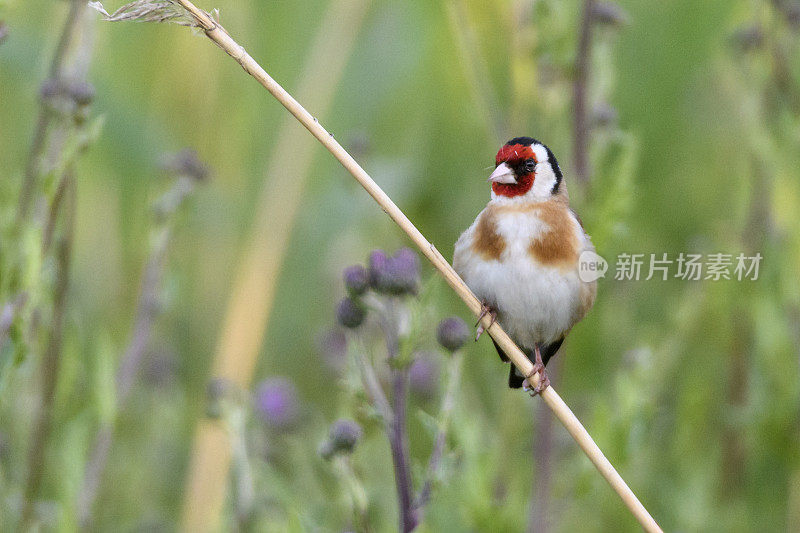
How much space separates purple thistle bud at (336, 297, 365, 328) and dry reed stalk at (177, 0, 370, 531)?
661mm

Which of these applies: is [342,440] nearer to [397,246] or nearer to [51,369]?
[51,369]

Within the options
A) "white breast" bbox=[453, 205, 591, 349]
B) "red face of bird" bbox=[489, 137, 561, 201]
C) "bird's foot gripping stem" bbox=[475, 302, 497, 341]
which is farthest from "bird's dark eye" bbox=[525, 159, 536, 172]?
"bird's foot gripping stem" bbox=[475, 302, 497, 341]

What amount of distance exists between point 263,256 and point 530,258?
3.17ft

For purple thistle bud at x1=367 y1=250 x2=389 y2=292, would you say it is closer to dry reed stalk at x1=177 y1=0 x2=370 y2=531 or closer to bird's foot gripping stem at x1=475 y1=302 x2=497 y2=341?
bird's foot gripping stem at x1=475 y1=302 x2=497 y2=341

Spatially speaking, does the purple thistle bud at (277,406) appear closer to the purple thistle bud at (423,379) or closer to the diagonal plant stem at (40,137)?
the purple thistle bud at (423,379)

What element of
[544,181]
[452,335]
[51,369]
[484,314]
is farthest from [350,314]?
[51,369]

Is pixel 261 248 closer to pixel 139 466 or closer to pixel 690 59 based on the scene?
pixel 139 466

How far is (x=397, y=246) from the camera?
3.04 m

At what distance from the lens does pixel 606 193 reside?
1973mm

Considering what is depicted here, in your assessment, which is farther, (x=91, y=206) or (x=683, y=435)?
(x=91, y=206)

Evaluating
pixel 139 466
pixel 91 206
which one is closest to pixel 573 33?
pixel 139 466

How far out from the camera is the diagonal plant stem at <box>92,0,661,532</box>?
1.20 metres

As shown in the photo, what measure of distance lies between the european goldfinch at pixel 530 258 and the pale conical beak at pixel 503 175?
0.20ft

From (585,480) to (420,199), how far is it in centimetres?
143
